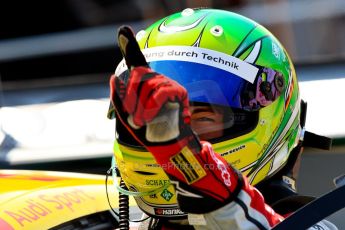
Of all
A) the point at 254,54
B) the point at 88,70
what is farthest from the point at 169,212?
the point at 88,70

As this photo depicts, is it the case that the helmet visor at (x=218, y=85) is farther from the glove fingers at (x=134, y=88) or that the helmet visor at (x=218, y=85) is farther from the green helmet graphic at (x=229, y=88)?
the glove fingers at (x=134, y=88)

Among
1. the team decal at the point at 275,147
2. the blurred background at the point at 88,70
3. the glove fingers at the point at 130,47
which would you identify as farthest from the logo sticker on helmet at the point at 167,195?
the blurred background at the point at 88,70

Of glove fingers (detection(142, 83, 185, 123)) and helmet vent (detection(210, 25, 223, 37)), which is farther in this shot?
helmet vent (detection(210, 25, 223, 37))

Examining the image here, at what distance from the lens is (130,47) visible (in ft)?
4.07

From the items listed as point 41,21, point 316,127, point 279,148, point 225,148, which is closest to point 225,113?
point 225,148

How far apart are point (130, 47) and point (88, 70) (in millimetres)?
4842

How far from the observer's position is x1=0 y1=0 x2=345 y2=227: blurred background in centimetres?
378

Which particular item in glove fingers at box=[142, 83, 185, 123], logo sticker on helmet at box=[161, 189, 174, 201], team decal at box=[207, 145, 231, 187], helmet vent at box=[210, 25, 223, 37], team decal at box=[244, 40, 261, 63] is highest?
glove fingers at box=[142, 83, 185, 123]

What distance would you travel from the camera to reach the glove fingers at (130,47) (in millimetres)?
1232

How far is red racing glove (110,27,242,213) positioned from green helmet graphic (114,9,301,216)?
0.31 m

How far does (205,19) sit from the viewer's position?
1.91 metres

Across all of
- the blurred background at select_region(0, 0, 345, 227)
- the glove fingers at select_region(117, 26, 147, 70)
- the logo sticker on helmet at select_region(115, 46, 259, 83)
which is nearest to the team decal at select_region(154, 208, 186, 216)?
the logo sticker on helmet at select_region(115, 46, 259, 83)

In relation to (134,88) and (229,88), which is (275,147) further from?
(134,88)

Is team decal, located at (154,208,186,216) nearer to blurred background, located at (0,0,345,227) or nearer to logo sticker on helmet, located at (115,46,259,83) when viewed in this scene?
logo sticker on helmet, located at (115,46,259,83)
